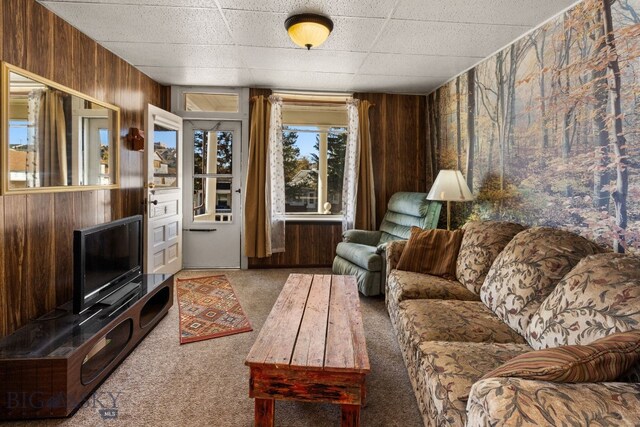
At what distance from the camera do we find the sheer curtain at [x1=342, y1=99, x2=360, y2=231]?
4.55m

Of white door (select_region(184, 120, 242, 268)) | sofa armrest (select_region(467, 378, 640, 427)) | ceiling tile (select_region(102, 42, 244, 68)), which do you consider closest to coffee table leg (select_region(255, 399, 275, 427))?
sofa armrest (select_region(467, 378, 640, 427))

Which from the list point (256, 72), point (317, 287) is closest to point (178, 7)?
point (256, 72)

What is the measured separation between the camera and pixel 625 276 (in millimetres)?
1408

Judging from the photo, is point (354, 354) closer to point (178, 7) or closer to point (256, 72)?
point (178, 7)

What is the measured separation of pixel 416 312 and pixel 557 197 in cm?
127

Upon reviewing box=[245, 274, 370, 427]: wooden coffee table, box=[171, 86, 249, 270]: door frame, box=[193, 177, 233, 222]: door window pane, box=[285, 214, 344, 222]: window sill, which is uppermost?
box=[171, 86, 249, 270]: door frame

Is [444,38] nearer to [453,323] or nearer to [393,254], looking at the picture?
[393,254]

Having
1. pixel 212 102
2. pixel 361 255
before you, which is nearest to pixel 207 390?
pixel 361 255

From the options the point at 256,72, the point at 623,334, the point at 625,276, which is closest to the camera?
the point at 623,334

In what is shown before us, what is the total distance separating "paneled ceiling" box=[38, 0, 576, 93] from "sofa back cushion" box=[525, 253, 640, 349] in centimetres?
175

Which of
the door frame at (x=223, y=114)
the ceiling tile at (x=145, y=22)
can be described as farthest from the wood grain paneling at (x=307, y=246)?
the ceiling tile at (x=145, y=22)

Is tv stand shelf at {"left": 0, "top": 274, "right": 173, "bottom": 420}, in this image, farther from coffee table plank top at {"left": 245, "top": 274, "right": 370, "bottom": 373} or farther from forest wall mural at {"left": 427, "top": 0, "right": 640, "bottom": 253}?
forest wall mural at {"left": 427, "top": 0, "right": 640, "bottom": 253}

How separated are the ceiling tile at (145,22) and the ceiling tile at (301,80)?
3.12ft

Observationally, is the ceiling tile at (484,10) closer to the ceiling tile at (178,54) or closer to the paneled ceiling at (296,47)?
the paneled ceiling at (296,47)
